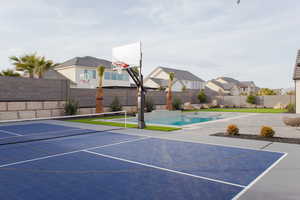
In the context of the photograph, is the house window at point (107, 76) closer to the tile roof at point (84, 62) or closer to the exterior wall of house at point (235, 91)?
the tile roof at point (84, 62)

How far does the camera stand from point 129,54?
50.1 ft

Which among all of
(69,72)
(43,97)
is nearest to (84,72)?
(69,72)

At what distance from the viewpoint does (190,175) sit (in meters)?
5.61

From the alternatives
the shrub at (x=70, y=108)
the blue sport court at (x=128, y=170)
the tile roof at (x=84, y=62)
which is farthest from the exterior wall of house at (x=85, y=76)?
the blue sport court at (x=128, y=170)

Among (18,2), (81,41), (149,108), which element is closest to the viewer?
(18,2)

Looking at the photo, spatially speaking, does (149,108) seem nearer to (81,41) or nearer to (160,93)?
(160,93)

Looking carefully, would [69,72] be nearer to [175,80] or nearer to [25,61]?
[25,61]

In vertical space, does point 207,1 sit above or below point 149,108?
above

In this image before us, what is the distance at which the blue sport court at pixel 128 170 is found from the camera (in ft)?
15.0

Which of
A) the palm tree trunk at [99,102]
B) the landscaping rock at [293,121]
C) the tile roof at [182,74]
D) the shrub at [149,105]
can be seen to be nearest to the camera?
the landscaping rock at [293,121]

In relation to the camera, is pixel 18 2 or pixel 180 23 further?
pixel 180 23

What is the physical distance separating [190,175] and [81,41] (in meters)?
19.4

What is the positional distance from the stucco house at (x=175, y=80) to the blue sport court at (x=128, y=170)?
4624cm

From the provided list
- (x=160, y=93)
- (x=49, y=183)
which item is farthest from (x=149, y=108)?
(x=49, y=183)
